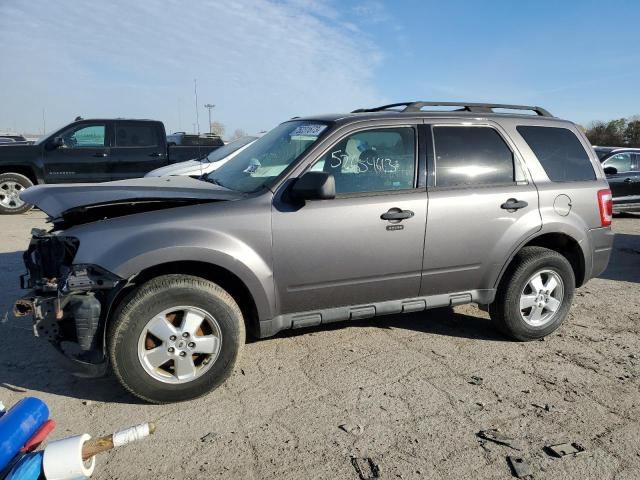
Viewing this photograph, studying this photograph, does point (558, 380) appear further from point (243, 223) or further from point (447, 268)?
point (243, 223)

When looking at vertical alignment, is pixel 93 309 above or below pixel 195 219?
below

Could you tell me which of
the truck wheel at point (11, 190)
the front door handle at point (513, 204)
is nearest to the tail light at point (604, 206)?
the front door handle at point (513, 204)

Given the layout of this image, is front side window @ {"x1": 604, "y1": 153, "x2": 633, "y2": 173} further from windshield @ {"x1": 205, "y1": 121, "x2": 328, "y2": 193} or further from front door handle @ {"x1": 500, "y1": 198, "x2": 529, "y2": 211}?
windshield @ {"x1": 205, "y1": 121, "x2": 328, "y2": 193}

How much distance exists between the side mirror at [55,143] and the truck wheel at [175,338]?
8.49m

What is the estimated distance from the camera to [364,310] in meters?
3.60

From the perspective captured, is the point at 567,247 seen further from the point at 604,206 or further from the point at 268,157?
the point at 268,157

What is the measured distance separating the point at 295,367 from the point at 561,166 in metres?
2.79

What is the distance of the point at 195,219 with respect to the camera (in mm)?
3074

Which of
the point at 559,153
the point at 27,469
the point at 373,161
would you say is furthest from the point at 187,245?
the point at 559,153

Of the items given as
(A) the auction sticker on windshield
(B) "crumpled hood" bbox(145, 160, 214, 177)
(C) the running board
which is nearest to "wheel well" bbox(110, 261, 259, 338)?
(C) the running board

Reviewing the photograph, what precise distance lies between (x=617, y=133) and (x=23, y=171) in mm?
42807

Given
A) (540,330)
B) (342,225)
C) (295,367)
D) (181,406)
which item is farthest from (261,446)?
(540,330)

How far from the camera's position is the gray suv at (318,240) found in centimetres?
295

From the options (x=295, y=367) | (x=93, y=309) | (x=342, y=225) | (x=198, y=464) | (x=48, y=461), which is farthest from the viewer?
(x=295, y=367)
